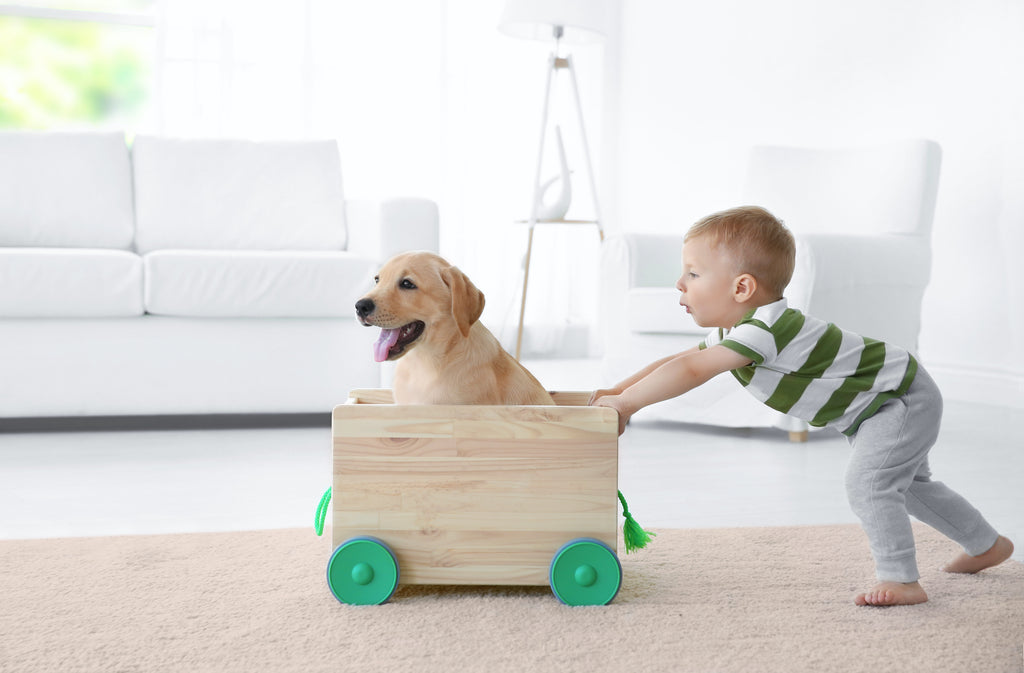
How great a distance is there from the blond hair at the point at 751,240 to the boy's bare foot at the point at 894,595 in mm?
438

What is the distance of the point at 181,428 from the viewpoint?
2809mm

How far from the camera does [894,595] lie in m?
1.30

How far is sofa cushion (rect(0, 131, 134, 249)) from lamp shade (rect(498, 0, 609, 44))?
5.20 feet

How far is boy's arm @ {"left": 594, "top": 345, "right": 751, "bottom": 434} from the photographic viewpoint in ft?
4.18

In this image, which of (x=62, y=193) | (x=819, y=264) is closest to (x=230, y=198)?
(x=62, y=193)

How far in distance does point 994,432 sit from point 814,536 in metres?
1.57

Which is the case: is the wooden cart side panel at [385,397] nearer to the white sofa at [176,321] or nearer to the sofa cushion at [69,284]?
the white sofa at [176,321]

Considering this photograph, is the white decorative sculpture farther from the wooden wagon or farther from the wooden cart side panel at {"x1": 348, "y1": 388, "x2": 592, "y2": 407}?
the wooden wagon

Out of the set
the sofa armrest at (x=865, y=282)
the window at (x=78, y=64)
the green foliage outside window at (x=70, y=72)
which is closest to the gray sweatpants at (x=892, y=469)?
the sofa armrest at (x=865, y=282)

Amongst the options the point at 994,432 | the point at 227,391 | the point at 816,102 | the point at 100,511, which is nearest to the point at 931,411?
the point at 100,511

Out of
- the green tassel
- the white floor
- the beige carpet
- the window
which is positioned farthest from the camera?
the window

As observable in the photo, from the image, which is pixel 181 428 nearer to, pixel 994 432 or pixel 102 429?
pixel 102 429

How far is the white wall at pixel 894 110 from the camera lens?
348 cm

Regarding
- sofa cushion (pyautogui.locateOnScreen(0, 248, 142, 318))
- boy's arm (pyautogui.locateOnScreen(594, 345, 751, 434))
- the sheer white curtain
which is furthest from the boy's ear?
the sheer white curtain
